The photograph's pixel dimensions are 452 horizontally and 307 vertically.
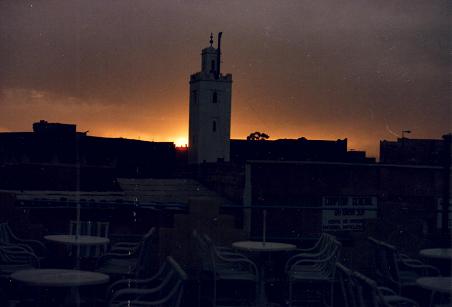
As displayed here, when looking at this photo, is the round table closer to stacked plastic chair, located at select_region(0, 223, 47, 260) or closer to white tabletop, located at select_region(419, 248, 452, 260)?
white tabletop, located at select_region(419, 248, 452, 260)

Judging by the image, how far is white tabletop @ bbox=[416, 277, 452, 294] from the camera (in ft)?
15.2

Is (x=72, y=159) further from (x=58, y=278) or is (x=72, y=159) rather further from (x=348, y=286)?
(x=348, y=286)

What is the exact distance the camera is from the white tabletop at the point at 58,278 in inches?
171

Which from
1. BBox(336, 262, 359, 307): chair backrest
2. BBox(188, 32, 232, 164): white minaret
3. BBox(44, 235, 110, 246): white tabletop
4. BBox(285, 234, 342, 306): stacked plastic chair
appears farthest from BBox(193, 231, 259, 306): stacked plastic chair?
BBox(188, 32, 232, 164): white minaret

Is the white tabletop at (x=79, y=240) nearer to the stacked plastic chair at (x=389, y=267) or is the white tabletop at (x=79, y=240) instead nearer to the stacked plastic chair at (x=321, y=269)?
the stacked plastic chair at (x=321, y=269)

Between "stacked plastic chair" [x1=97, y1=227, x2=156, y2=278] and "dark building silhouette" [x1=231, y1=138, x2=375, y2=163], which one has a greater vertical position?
"dark building silhouette" [x1=231, y1=138, x2=375, y2=163]

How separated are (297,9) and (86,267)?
211 inches

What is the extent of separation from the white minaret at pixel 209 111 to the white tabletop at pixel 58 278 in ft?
189

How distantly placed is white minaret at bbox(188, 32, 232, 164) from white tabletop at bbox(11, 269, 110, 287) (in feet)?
189

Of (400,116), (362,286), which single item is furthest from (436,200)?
(362,286)

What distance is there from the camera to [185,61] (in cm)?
5553

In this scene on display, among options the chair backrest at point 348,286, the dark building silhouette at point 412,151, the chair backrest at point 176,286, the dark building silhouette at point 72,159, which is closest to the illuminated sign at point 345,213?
the dark building silhouette at point 412,151

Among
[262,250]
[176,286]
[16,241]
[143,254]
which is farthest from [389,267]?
[16,241]

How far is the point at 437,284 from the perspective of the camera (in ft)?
15.8
